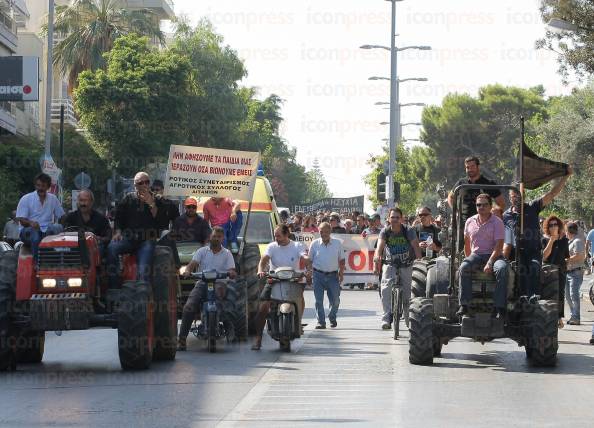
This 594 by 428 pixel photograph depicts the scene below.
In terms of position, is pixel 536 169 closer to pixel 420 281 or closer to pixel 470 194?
pixel 470 194

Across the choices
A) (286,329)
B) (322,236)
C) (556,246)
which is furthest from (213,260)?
(556,246)

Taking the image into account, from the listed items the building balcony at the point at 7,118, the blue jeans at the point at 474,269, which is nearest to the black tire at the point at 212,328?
the blue jeans at the point at 474,269

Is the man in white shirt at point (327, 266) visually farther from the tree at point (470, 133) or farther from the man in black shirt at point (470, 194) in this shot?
the tree at point (470, 133)

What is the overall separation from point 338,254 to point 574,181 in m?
31.5

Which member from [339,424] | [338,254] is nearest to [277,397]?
[339,424]

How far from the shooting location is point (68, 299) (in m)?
14.0

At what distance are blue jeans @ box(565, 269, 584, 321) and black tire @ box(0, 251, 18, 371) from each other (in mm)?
11045

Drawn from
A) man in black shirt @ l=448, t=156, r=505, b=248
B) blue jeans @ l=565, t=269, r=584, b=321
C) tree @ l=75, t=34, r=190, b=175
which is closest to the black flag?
man in black shirt @ l=448, t=156, r=505, b=248

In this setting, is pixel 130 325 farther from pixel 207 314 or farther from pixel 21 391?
pixel 207 314

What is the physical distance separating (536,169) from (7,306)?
627 cm

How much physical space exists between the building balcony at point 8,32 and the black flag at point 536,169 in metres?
36.5

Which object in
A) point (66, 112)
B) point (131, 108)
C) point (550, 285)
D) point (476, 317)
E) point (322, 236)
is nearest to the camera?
point (476, 317)

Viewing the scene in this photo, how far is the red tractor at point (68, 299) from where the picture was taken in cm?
1392

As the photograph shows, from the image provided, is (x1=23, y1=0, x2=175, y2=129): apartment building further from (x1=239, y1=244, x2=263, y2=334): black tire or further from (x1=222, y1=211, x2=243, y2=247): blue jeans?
(x1=239, y1=244, x2=263, y2=334): black tire
